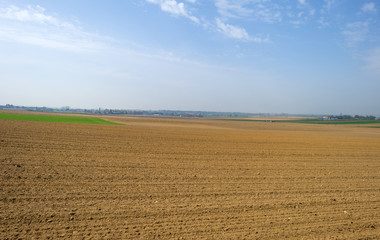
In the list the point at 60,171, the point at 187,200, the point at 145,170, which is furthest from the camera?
the point at 145,170

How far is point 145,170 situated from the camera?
1141 cm

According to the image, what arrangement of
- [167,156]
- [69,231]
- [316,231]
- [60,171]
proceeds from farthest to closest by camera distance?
[167,156] → [60,171] → [316,231] → [69,231]

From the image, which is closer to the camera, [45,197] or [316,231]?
[316,231]

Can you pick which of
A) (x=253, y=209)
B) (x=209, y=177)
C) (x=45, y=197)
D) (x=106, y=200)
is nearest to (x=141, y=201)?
(x=106, y=200)

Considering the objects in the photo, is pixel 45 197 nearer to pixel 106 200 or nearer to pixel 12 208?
pixel 12 208

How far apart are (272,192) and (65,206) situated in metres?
6.38

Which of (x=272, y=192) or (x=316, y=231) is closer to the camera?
(x=316, y=231)

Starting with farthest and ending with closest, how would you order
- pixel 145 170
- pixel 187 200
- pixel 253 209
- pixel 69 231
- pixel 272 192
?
pixel 145 170 → pixel 272 192 → pixel 187 200 → pixel 253 209 → pixel 69 231

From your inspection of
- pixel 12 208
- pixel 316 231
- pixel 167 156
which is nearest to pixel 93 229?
pixel 12 208

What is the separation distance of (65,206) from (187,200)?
3308mm

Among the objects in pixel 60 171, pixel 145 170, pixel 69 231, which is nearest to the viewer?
pixel 69 231

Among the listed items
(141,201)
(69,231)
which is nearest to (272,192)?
(141,201)

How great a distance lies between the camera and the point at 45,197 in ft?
24.5

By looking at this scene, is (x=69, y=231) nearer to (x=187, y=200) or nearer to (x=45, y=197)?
(x=45, y=197)
